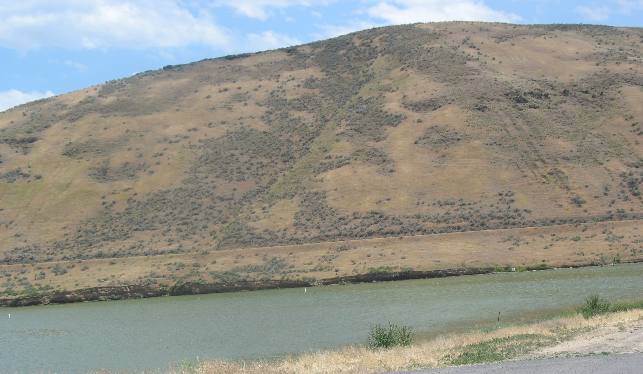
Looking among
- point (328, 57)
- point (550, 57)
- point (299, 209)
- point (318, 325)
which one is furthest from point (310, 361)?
point (328, 57)

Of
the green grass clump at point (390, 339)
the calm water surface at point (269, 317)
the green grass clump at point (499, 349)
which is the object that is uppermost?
the green grass clump at point (499, 349)

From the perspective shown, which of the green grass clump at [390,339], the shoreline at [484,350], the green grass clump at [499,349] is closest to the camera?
the shoreline at [484,350]

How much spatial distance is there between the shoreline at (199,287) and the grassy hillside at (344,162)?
1185 millimetres

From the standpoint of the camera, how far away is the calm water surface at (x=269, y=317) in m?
27.7

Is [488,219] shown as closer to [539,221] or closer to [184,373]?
[539,221]

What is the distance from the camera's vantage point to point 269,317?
35.4m

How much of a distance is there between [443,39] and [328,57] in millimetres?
17935

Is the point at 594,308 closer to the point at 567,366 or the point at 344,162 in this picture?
the point at 567,366

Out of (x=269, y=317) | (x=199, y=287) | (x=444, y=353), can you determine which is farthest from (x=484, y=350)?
(x=199, y=287)

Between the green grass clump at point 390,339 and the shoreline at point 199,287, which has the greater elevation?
the green grass clump at point 390,339

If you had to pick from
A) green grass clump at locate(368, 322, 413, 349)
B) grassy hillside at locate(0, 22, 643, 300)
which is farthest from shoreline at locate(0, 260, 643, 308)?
green grass clump at locate(368, 322, 413, 349)

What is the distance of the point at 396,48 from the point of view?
324ft

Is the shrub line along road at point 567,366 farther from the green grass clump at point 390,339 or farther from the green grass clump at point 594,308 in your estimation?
the green grass clump at point 594,308

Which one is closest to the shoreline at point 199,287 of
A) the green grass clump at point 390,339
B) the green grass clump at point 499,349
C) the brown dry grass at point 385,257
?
the brown dry grass at point 385,257
